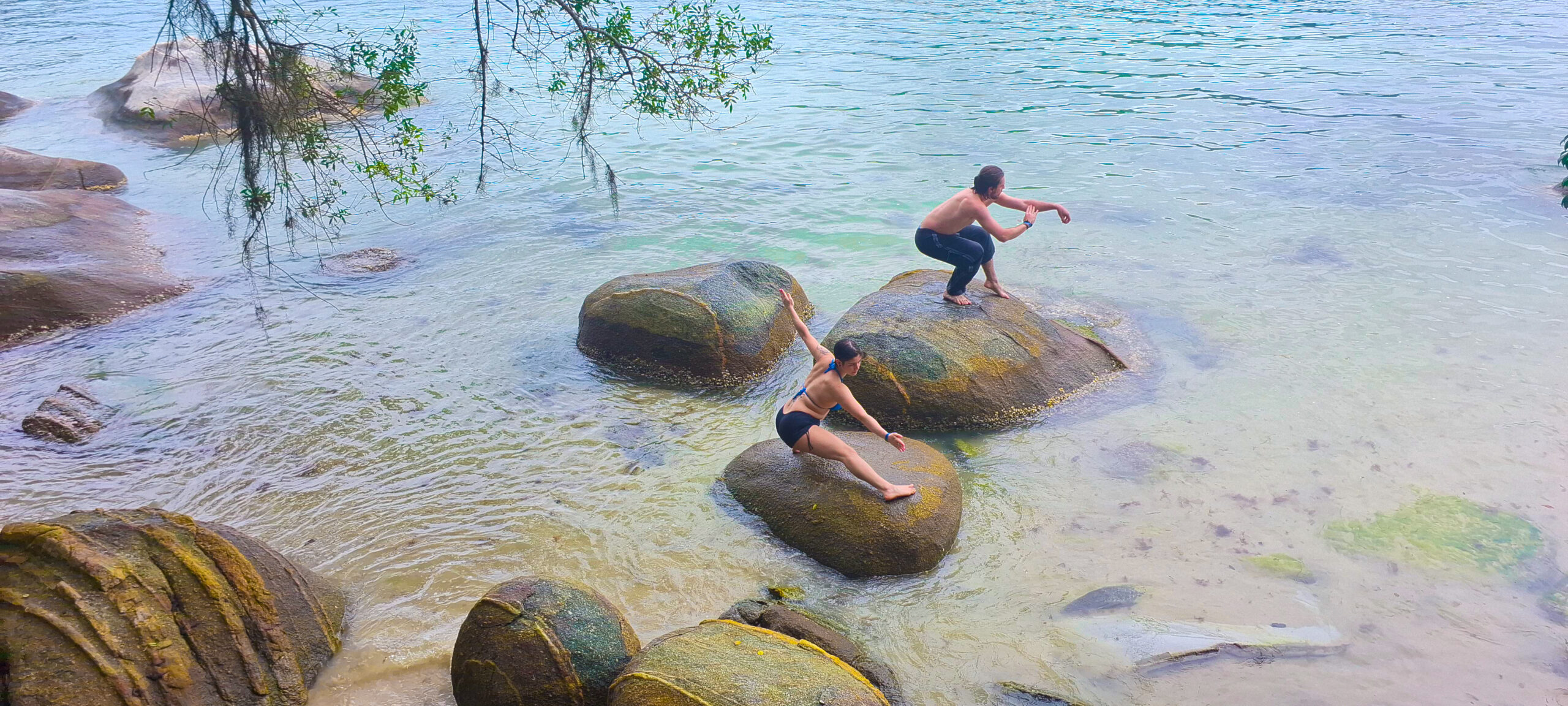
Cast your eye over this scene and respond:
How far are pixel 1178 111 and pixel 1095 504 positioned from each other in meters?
13.8

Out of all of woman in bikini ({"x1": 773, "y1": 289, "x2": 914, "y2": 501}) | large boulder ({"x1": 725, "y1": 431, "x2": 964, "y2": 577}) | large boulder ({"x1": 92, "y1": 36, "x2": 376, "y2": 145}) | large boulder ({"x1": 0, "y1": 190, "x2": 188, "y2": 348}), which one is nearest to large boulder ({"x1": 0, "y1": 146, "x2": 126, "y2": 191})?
large boulder ({"x1": 0, "y1": 190, "x2": 188, "y2": 348})

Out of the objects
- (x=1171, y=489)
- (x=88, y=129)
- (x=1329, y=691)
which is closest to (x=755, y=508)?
(x=1171, y=489)

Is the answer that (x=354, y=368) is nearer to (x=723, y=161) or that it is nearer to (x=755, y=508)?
(x=755, y=508)

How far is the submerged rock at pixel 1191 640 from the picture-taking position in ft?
18.8

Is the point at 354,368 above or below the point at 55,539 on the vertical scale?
below

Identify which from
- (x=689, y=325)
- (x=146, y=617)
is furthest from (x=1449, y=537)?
(x=146, y=617)

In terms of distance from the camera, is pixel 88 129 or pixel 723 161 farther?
pixel 88 129

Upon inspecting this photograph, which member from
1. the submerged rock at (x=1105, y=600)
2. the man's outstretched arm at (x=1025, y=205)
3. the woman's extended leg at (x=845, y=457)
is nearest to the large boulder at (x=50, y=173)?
the woman's extended leg at (x=845, y=457)

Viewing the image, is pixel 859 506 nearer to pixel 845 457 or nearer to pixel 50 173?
pixel 845 457

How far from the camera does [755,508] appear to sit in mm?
6953

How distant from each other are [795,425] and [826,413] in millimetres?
243

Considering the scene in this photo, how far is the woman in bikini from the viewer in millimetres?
6484

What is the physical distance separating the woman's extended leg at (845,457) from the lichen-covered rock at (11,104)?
22.8 metres

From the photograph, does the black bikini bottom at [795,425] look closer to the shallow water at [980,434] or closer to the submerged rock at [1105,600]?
the shallow water at [980,434]
